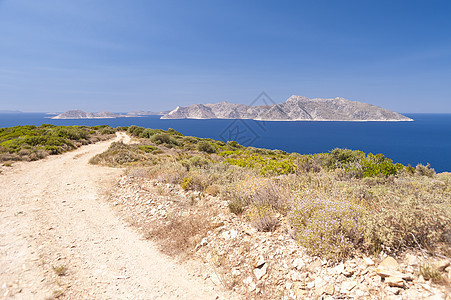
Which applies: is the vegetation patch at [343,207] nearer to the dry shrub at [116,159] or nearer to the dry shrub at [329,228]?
the dry shrub at [329,228]

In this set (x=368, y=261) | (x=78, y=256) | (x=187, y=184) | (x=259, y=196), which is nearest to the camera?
(x=368, y=261)

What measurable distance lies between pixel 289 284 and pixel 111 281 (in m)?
3.66

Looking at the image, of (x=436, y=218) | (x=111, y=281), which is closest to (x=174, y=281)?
(x=111, y=281)

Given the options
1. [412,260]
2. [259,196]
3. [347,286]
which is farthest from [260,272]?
[412,260]

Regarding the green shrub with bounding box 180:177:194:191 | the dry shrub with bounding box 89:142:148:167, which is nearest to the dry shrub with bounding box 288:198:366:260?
the green shrub with bounding box 180:177:194:191

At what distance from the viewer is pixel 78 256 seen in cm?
507

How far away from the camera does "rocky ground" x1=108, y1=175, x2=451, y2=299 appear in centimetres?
306

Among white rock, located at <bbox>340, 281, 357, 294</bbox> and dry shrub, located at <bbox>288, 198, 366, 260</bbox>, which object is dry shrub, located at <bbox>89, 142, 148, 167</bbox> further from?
white rock, located at <bbox>340, 281, 357, 294</bbox>

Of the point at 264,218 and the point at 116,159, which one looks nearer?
the point at 264,218

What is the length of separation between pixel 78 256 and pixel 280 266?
16.1 feet

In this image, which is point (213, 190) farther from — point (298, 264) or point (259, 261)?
point (298, 264)

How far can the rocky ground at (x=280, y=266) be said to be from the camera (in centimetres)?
306

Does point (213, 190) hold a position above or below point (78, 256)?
above

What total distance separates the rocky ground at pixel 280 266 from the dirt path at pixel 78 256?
1.69 feet
